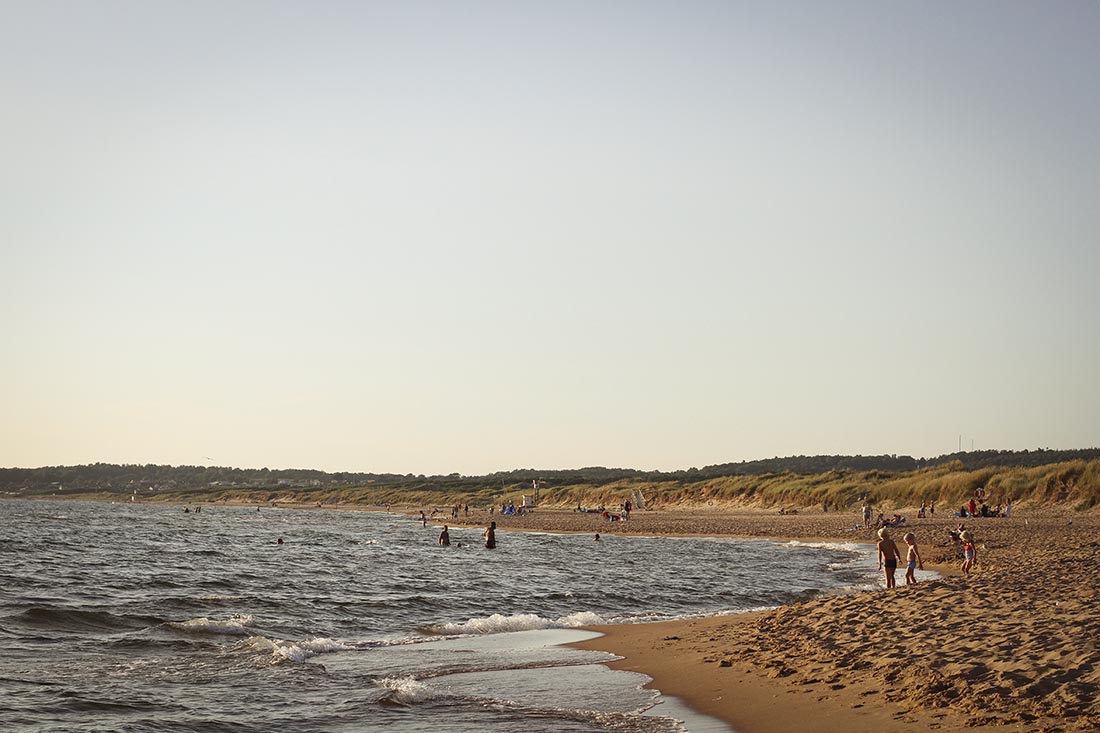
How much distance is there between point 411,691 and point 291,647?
487 centimetres

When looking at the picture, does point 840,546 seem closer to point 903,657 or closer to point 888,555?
point 888,555

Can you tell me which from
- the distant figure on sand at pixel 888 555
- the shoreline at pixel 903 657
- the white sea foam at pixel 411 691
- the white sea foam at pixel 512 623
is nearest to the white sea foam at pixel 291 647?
the white sea foam at pixel 512 623

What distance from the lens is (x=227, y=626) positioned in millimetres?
19094

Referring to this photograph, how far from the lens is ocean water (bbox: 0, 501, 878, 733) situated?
11664 mm

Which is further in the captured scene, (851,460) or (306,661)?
(851,460)

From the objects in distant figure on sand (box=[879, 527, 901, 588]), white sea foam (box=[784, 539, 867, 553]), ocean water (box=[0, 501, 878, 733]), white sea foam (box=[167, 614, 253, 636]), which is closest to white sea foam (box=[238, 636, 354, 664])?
ocean water (box=[0, 501, 878, 733])

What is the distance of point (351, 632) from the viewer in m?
19.3

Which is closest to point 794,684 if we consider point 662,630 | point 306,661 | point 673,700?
point 673,700

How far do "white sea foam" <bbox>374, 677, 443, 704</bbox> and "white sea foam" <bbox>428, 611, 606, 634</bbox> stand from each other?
20.4 feet

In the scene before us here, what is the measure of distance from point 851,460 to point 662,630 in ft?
623

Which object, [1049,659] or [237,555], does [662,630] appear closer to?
[1049,659]

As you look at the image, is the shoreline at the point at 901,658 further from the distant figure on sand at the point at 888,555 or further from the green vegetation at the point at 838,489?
the green vegetation at the point at 838,489

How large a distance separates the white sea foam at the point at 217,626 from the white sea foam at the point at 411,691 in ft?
22.5

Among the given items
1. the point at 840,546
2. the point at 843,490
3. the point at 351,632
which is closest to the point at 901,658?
the point at 351,632
